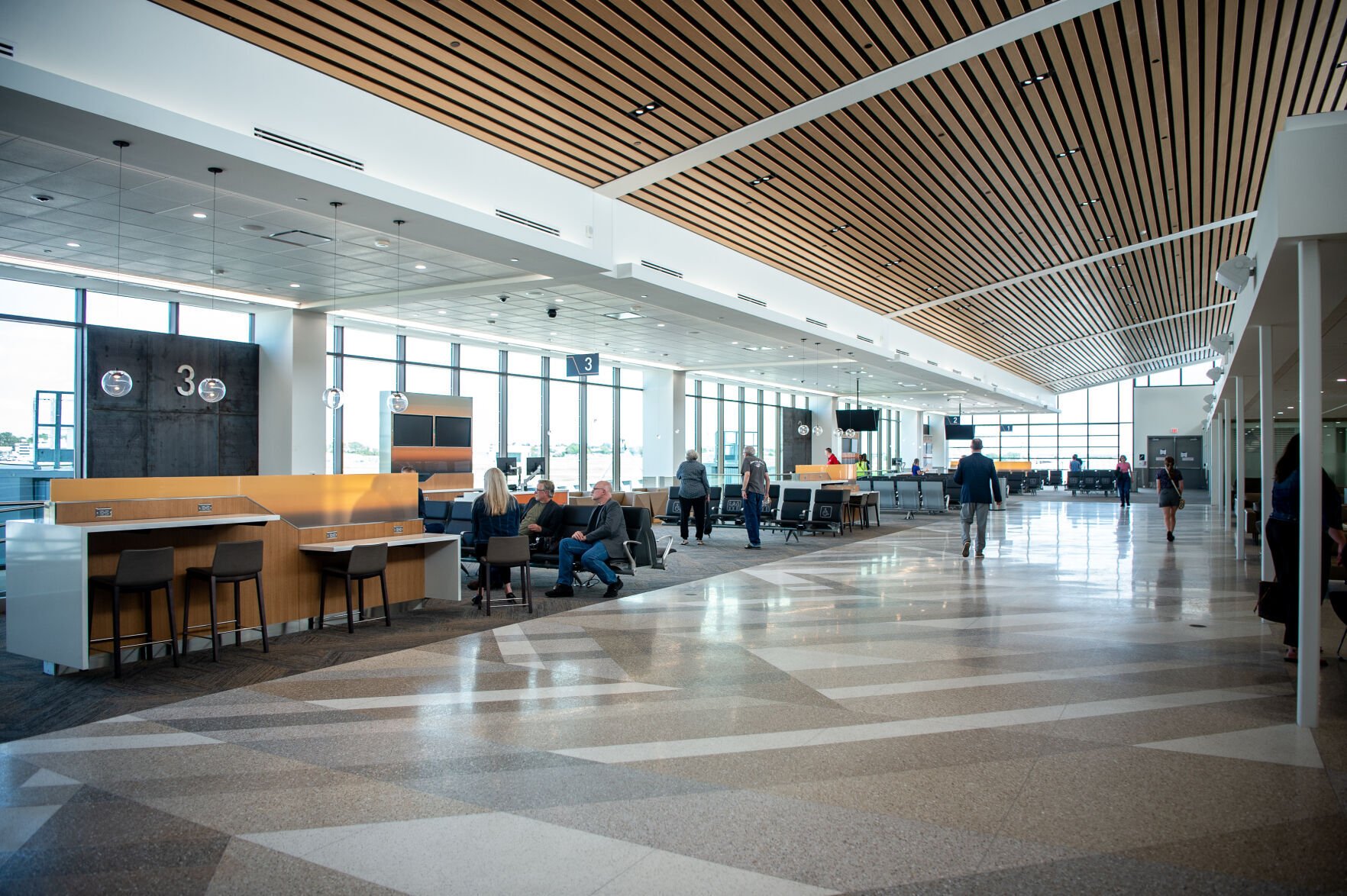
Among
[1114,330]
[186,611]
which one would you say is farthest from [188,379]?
[1114,330]

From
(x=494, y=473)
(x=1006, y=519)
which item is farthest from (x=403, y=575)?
(x=1006, y=519)

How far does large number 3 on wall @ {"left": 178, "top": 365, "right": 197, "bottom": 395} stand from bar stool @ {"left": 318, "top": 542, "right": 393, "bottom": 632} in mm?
6241

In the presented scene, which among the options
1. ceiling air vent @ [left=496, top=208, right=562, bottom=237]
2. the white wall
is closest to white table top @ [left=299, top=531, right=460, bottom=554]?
ceiling air vent @ [left=496, top=208, right=562, bottom=237]

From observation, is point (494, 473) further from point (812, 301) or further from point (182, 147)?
point (812, 301)

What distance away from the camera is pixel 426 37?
6.29 meters

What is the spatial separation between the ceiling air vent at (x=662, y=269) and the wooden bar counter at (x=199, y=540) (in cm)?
440

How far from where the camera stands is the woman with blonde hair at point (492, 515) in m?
7.97

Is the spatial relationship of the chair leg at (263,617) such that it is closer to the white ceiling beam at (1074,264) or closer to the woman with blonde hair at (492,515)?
the woman with blonde hair at (492,515)

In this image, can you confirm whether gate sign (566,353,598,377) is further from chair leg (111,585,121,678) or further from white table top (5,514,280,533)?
chair leg (111,585,121,678)

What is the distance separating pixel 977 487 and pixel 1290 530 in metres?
5.41

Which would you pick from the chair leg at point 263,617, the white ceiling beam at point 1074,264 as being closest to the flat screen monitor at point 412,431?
the chair leg at point 263,617

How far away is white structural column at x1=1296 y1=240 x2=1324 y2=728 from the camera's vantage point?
3.97 metres

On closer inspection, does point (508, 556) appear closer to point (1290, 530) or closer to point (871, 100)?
point (871, 100)

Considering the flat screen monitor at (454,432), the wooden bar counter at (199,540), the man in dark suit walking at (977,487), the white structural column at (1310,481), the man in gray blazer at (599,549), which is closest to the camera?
the white structural column at (1310,481)
